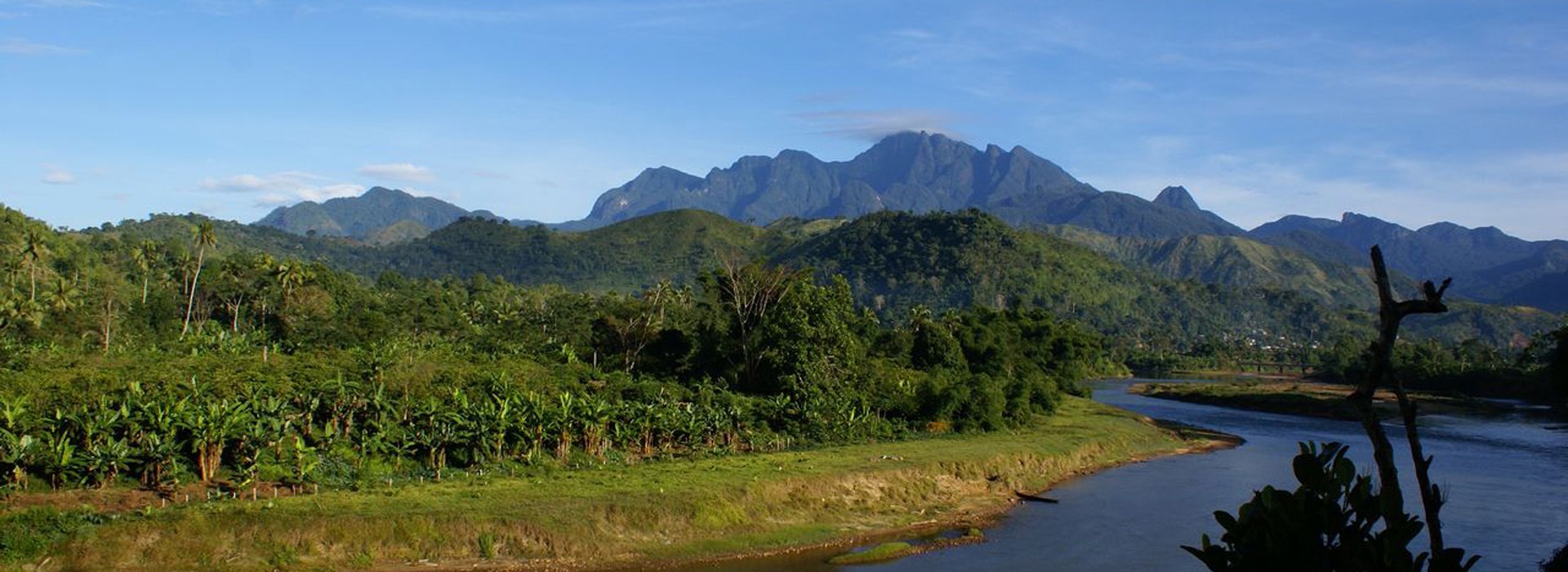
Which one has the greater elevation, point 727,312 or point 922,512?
point 727,312

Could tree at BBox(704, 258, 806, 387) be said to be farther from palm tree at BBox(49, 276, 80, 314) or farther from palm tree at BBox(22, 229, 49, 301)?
palm tree at BBox(22, 229, 49, 301)

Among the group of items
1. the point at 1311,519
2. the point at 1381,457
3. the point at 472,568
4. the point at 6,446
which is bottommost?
the point at 472,568

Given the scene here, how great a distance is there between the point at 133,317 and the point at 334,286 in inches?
862

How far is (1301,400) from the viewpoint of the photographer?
9512 centimetres

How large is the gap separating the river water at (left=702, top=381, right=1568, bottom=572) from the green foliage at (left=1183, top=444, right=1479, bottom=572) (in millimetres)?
15971

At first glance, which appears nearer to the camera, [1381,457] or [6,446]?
[1381,457]

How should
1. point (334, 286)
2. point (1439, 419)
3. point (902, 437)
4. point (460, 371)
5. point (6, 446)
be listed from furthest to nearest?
point (334, 286) → point (1439, 419) → point (902, 437) → point (460, 371) → point (6, 446)

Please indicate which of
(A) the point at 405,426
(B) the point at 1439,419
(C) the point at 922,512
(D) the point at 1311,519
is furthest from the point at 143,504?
(B) the point at 1439,419

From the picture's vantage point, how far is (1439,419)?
83.9 metres

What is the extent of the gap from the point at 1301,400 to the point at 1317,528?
93.9m

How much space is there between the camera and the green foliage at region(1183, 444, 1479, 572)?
420 inches

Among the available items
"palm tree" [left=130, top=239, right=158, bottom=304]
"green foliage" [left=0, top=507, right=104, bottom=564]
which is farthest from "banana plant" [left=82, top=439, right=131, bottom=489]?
"palm tree" [left=130, top=239, right=158, bottom=304]

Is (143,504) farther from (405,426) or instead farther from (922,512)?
(922,512)

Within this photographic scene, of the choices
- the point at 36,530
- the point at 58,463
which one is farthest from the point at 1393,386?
the point at 58,463
